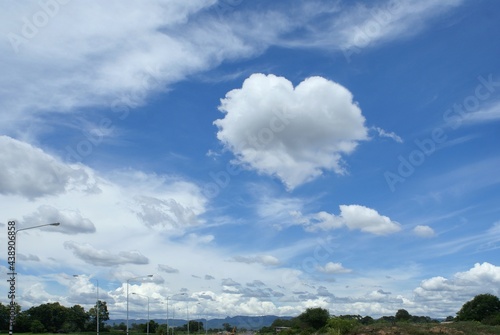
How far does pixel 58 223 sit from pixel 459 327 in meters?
54.7

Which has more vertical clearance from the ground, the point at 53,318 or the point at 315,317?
the point at 53,318

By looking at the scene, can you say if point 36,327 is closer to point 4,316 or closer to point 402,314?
point 4,316

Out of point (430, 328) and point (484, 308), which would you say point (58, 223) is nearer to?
point (430, 328)

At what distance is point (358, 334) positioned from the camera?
78500 mm

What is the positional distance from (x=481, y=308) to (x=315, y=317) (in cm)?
3858

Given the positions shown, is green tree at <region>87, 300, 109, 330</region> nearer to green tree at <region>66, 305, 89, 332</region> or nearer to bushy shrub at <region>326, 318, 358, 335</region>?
green tree at <region>66, 305, 89, 332</region>

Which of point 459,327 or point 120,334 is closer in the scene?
point 459,327

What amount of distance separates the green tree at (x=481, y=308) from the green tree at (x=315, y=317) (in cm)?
3325

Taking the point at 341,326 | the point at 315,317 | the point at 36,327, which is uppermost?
the point at 36,327

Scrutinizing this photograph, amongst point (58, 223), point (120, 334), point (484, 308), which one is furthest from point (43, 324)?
point (58, 223)

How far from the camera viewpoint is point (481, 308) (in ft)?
391

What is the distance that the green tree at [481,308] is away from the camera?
118 meters

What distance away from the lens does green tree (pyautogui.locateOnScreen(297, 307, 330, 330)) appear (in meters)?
113

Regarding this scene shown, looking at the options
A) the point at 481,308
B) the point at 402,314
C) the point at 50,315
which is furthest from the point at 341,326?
the point at 50,315
